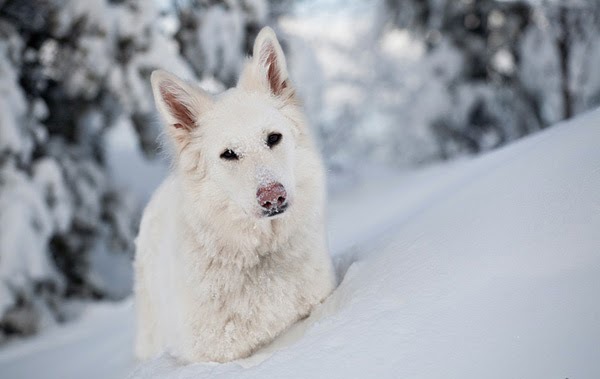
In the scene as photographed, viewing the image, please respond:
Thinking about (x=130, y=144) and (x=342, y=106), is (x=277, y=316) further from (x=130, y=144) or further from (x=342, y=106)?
(x=342, y=106)

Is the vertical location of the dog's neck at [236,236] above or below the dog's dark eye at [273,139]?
below

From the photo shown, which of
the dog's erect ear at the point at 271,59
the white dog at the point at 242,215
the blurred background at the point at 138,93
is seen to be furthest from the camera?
the blurred background at the point at 138,93

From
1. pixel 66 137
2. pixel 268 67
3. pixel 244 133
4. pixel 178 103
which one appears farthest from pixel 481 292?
pixel 66 137

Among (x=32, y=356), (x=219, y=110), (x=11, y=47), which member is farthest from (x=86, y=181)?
(x=219, y=110)

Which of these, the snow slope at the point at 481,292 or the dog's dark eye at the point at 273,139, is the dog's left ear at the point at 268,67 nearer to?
the dog's dark eye at the point at 273,139

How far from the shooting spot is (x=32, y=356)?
520 cm

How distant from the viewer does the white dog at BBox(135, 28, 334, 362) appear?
2674 mm

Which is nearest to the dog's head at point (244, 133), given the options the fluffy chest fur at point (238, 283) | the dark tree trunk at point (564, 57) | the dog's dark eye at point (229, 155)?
the dog's dark eye at point (229, 155)

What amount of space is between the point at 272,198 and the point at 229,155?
0.41 metres

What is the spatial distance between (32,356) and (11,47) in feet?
11.9

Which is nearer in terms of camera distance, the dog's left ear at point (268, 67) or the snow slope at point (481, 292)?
the snow slope at point (481, 292)

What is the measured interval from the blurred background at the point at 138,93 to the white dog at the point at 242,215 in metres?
0.74

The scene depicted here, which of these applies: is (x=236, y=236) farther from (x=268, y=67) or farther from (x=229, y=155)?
(x=268, y=67)

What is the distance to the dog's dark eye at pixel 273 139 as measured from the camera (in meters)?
2.83
